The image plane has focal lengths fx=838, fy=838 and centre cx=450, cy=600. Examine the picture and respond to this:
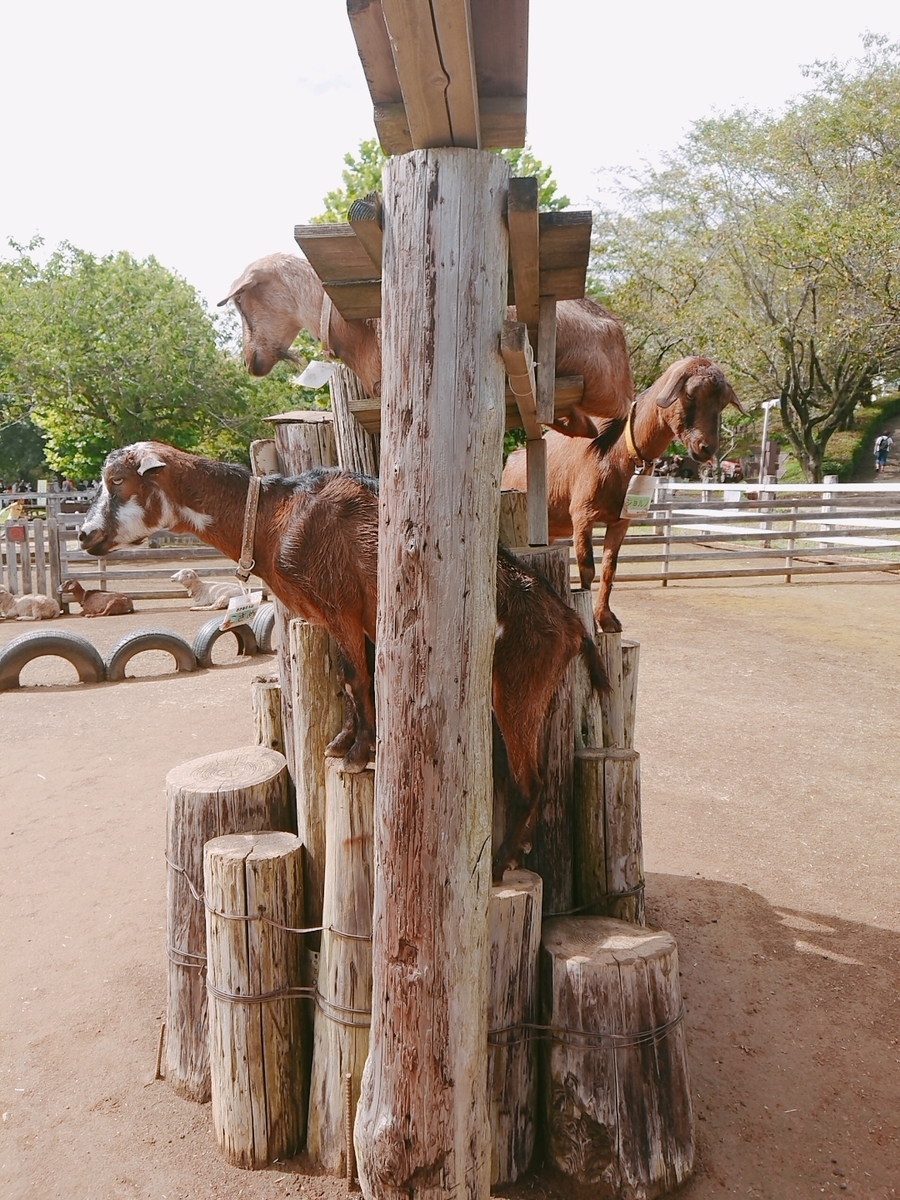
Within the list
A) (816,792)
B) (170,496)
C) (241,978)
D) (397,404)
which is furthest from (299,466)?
(816,792)

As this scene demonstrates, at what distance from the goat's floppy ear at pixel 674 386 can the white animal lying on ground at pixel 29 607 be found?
1078 cm

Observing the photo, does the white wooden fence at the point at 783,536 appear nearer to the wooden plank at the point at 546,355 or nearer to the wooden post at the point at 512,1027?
the wooden plank at the point at 546,355

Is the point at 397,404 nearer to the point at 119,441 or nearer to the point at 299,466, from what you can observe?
the point at 299,466

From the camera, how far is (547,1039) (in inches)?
100

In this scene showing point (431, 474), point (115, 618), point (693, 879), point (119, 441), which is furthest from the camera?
point (119, 441)

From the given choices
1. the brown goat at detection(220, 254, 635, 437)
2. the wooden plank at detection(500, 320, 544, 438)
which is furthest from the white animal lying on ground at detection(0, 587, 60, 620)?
the wooden plank at detection(500, 320, 544, 438)

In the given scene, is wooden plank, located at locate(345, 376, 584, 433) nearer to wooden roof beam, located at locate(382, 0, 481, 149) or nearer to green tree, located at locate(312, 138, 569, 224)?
wooden roof beam, located at locate(382, 0, 481, 149)

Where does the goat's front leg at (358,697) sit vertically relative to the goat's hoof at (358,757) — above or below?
above

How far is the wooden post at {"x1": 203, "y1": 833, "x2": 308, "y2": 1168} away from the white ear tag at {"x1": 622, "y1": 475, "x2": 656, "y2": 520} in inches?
101

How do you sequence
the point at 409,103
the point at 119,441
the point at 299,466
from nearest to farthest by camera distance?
the point at 409,103
the point at 299,466
the point at 119,441

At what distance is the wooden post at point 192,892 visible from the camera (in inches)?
116

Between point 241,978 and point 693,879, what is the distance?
2.48 m

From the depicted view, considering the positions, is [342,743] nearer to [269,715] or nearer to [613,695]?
[269,715]

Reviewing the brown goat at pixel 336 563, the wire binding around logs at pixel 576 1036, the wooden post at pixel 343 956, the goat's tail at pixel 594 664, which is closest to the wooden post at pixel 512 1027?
the wire binding around logs at pixel 576 1036
